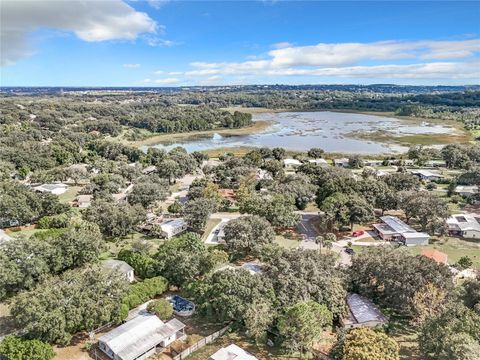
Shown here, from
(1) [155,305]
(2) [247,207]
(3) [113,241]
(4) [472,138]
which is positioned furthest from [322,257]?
(4) [472,138]

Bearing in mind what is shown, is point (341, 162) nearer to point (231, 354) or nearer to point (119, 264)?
point (119, 264)

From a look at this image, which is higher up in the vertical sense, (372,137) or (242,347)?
(372,137)

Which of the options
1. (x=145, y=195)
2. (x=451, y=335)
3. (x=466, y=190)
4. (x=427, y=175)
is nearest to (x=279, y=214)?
(x=145, y=195)

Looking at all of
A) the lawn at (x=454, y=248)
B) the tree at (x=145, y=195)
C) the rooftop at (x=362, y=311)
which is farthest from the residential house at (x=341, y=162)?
the rooftop at (x=362, y=311)

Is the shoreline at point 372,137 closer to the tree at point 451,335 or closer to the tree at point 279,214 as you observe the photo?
the tree at point 279,214

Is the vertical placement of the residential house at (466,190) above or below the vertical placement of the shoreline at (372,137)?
below
